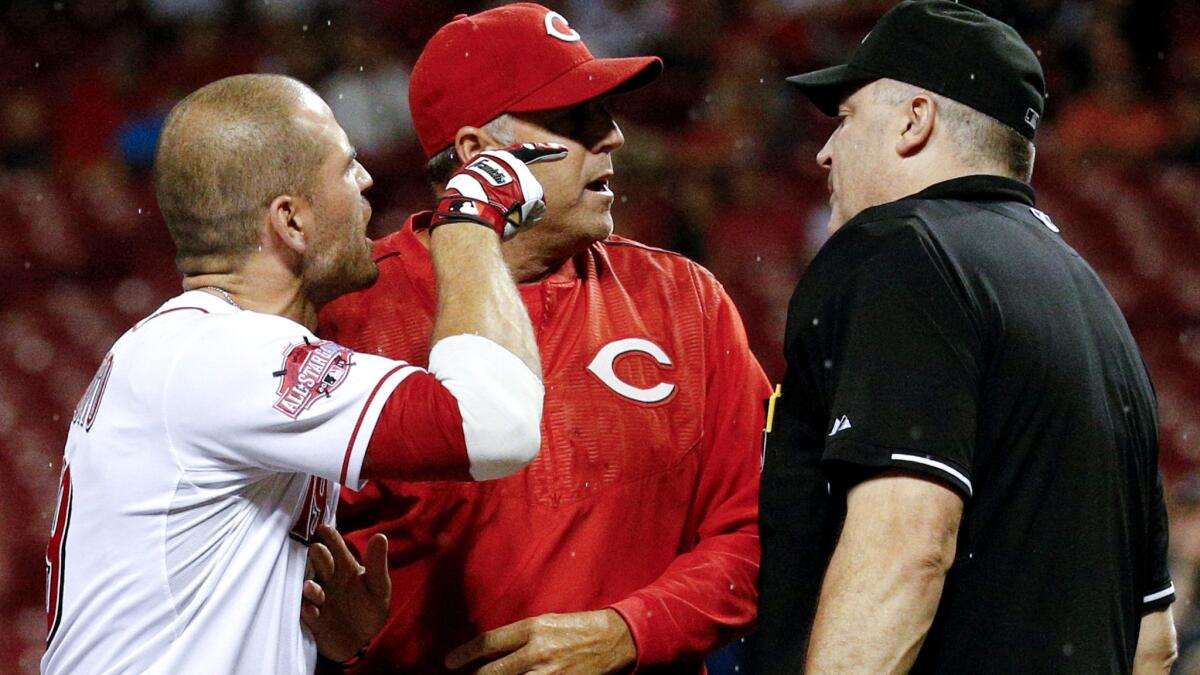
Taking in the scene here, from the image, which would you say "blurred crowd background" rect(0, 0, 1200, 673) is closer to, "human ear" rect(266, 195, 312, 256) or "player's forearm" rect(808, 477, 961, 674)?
"human ear" rect(266, 195, 312, 256)

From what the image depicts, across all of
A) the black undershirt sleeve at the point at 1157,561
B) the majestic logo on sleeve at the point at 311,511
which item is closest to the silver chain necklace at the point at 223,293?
the majestic logo on sleeve at the point at 311,511

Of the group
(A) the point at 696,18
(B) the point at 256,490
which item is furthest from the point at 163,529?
(A) the point at 696,18

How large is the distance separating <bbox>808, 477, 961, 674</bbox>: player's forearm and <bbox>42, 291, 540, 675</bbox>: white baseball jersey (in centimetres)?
49

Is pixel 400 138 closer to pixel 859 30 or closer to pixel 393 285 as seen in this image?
pixel 859 30

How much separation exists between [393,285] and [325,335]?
0.54ft

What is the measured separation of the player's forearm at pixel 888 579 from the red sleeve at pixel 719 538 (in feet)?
1.80

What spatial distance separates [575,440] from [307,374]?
666mm

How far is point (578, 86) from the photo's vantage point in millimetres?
2756

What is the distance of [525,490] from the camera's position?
8.46ft

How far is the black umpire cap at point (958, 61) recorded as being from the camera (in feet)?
7.33

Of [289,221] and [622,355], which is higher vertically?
[289,221]

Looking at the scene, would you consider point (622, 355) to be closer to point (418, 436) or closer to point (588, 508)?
Answer: point (588, 508)

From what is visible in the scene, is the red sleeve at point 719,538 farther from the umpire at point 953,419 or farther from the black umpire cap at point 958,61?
the black umpire cap at point 958,61

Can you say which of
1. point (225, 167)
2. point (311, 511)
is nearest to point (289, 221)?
point (225, 167)
